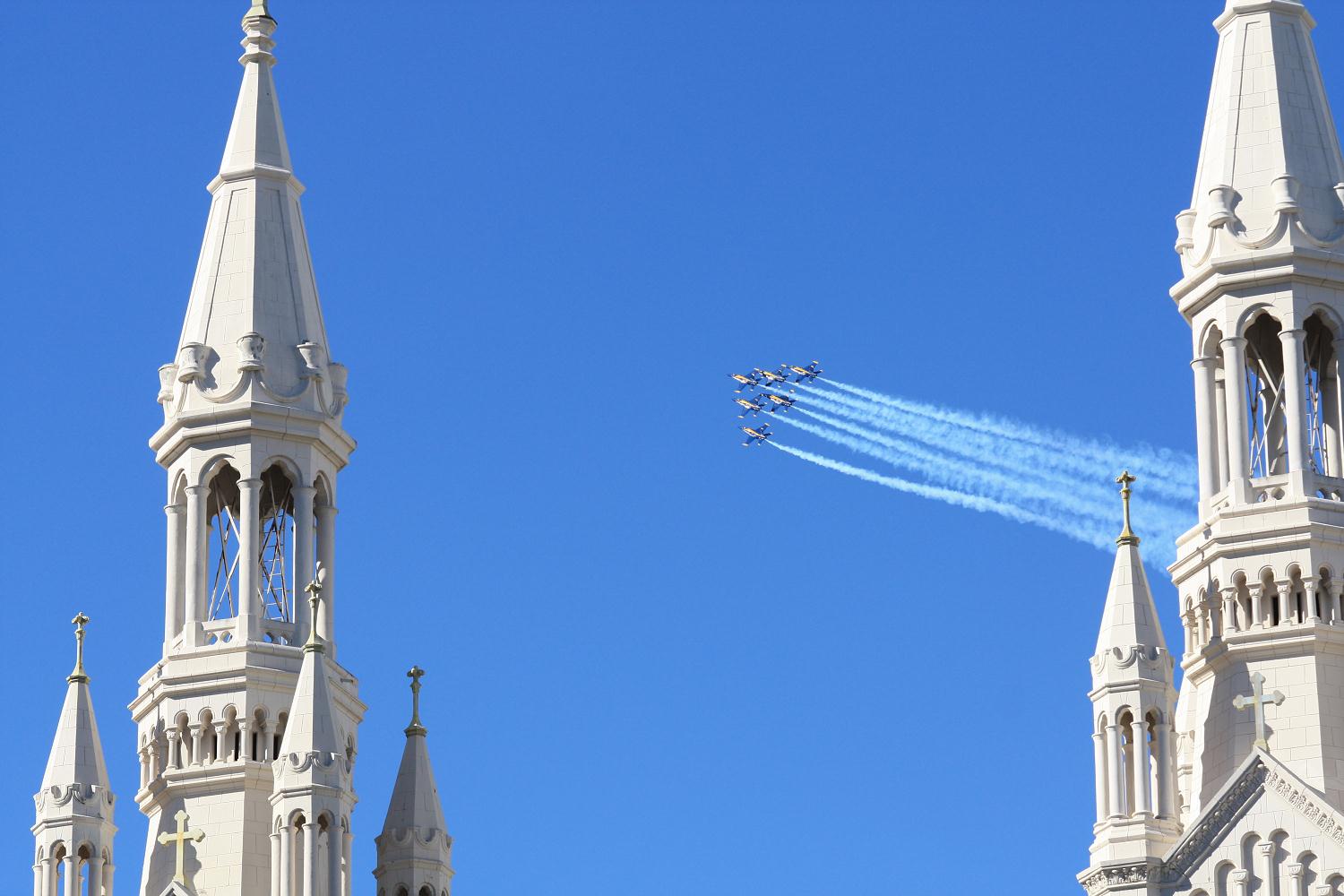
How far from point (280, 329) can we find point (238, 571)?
6.83 m

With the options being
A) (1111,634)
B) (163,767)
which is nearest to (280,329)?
(163,767)

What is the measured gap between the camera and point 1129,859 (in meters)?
106

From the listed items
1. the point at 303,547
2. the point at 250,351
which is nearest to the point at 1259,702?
the point at 303,547

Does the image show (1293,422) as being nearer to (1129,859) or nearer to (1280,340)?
(1280,340)

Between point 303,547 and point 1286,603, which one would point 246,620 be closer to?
point 303,547

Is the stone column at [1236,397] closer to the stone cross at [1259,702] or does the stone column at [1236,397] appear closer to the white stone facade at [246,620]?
the stone cross at [1259,702]

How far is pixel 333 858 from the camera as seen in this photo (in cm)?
10906

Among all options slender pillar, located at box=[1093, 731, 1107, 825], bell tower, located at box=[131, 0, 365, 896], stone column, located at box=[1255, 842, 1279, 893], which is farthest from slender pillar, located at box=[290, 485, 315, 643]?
stone column, located at box=[1255, 842, 1279, 893]

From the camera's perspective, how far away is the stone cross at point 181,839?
363 ft

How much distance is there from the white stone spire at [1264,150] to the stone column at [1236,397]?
2.23m

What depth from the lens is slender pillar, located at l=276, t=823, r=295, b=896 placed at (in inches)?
4272

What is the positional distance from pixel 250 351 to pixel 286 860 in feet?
48.4

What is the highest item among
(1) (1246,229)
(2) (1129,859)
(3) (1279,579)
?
(1) (1246,229)

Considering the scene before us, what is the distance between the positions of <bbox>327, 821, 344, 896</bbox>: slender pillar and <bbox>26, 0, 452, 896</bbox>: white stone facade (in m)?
0.04
